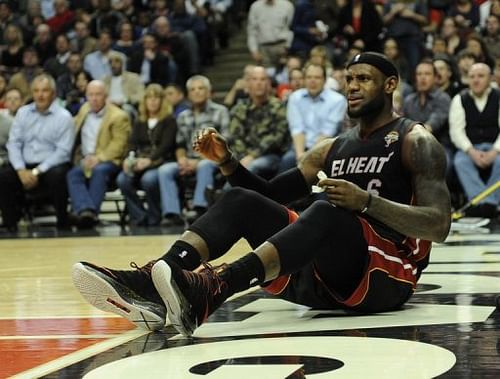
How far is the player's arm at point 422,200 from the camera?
423 cm

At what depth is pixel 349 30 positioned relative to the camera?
45.7ft

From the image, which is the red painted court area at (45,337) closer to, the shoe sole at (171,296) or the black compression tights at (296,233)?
the shoe sole at (171,296)

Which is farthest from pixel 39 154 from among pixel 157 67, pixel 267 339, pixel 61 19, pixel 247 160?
pixel 267 339

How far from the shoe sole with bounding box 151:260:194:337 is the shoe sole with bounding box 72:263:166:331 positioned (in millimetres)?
223

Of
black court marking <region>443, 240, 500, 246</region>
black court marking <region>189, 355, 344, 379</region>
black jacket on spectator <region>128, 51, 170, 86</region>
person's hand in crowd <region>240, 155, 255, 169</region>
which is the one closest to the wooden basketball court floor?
black court marking <region>189, 355, 344, 379</region>

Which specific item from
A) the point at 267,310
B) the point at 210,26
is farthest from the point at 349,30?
the point at 267,310

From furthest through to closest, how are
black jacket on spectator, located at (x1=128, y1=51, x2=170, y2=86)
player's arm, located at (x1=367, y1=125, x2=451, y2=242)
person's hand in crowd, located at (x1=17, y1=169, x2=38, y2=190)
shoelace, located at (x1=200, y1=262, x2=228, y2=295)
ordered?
black jacket on spectator, located at (x1=128, y1=51, x2=170, y2=86) → person's hand in crowd, located at (x1=17, y1=169, x2=38, y2=190) → player's arm, located at (x1=367, y1=125, x2=451, y2=242) → shoelace, located at (x1=200, y1=262, x2=228, y2=295)

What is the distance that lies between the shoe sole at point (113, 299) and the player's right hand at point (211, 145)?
28.4 inches

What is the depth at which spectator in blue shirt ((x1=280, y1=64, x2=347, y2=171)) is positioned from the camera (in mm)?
11070

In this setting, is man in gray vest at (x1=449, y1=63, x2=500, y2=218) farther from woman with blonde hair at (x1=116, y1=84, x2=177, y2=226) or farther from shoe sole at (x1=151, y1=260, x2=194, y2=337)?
shoe sole at (x1=151, y1=260, x2=194, y2=337)

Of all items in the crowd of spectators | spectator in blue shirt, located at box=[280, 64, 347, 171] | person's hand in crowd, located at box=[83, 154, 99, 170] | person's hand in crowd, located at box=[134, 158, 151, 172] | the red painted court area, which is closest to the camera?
the red painted court area

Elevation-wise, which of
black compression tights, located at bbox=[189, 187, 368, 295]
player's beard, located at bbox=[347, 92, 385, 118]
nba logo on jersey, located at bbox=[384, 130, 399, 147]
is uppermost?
player's beard, located at bbox=[347, 92, 385, 118]

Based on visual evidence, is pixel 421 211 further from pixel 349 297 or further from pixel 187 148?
pixel 187 148

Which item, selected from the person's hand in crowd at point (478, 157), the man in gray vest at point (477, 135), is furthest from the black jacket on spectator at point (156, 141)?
the person's hand in crowd at point (478, 157)
